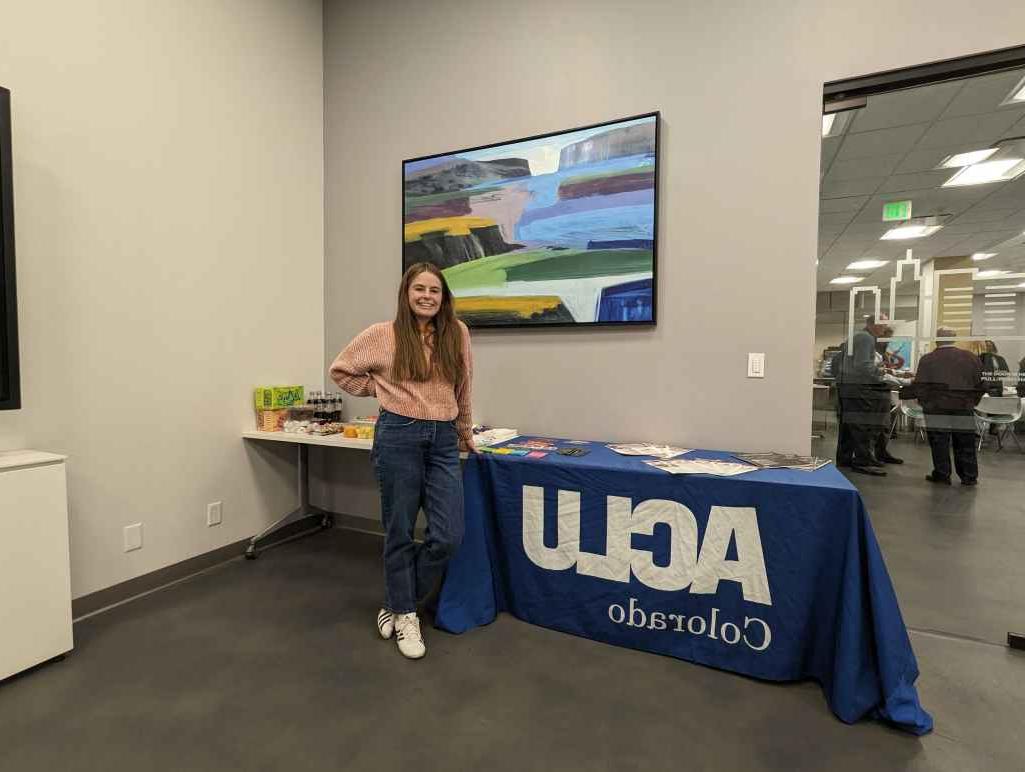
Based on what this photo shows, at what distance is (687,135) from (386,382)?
175 cm

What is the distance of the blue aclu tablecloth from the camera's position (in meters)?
1.63

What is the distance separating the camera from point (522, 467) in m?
2.18

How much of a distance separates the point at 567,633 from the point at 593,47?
2.71 m

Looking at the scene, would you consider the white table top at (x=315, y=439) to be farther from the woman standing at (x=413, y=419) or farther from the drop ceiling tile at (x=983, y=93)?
the drop ceiling tile at (x=983, y=93)

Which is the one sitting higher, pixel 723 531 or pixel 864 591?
pixel 723 531

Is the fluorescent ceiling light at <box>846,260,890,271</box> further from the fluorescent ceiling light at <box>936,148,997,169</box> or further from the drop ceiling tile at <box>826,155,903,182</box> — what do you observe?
the fluorescent ceiling light at <box>936,148,997,169</box>

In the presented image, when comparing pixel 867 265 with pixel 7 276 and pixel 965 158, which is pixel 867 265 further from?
pixel 7 276

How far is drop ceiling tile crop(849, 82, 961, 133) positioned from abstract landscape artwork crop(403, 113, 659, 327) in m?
0.89

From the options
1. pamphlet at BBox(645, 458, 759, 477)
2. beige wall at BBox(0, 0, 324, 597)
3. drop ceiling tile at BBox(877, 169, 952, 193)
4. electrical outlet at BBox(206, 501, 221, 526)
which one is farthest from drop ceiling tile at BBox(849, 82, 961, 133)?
electrical outlet at BBox(206, 501, 221, 526)

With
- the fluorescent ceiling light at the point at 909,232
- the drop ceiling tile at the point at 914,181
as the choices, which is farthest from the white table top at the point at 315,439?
the drop ceiling tile at the point at 914,181

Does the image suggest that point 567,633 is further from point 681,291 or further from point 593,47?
point 593,47

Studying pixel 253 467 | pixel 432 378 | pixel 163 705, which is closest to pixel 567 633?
pixel 432 378

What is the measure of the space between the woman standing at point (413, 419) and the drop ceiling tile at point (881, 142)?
1.92 meters

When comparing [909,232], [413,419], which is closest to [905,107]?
[909,232]
